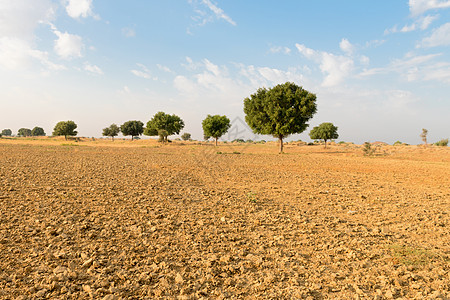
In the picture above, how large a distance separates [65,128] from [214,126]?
72925 mm

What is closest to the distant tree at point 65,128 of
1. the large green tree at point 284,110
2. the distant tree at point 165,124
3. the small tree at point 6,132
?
the distant tree at point 165,124

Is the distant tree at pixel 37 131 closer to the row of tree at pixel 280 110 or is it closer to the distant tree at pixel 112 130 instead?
the distant tree at pixel 112 130

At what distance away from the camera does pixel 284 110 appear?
34500 millimetres

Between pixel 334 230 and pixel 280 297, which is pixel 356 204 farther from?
pixel 280 297

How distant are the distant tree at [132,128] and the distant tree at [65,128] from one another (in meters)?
20.0

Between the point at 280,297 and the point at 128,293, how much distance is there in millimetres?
2191

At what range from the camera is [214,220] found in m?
6.34

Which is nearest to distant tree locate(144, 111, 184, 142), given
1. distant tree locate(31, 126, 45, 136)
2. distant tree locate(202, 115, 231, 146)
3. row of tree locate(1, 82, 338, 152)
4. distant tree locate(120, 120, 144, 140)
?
distant tree locate(202, 115, 231, 146)

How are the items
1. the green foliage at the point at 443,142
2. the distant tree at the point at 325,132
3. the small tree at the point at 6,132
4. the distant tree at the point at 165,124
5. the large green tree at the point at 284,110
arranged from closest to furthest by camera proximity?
1. the large green tree at the point at 284,110
2. the green foliage at the point at 443,142
3. the distant tree at the point at 325,132
4. the distant tree at the point at 165,124
5. the small tree at the point at 6,132

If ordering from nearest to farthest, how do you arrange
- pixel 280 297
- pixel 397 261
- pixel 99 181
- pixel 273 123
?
1. pixel 280 297
2. pixel 397 261
3. pixel 99 181
4. pixel 273 123

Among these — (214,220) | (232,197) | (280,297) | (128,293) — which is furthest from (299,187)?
(128,293)

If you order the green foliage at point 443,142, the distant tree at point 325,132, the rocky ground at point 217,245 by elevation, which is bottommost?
the rocky ground at point 217,245

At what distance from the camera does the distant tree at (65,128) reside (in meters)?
100

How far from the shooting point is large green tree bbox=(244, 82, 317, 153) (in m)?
34.8
